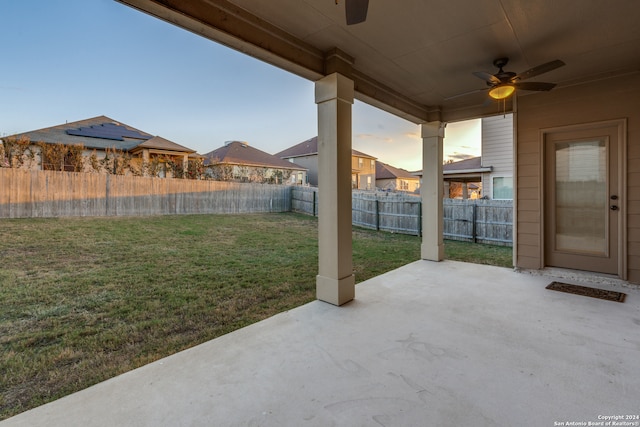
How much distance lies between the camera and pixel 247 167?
16203mm

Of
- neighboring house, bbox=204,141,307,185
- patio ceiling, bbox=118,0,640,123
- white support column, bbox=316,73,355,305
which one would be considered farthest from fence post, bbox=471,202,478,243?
neighboring house, bbox=204,141,307,185

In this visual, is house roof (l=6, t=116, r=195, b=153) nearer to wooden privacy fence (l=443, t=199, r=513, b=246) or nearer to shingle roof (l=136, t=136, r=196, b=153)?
shingle roof (l=136, t=136, r=196, b=153)

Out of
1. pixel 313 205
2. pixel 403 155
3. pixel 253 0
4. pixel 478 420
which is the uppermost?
pixel 403 155

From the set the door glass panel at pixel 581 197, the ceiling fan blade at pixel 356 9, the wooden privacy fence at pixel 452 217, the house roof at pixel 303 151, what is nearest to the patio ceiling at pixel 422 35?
the ceiling fan blade at pixel 356 9

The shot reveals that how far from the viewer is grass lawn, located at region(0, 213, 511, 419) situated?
2064 mm

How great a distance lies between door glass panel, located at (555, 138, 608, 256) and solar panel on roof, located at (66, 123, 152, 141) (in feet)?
50.2

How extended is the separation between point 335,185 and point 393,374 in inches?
69.5

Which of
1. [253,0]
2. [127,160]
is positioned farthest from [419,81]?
[127,160]

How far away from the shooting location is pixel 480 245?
7109mm

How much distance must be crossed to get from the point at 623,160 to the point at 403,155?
11.2m

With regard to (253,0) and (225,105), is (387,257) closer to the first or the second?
(253,0)

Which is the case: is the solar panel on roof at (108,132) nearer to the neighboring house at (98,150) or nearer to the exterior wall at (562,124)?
the neighboring house at (98,150)

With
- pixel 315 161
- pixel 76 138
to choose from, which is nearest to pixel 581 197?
Answer: pixel 76 138

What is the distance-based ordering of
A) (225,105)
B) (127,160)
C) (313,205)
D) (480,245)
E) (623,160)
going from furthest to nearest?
(313,205) → (127,160) → (225,105) → (480,245) → (623,160)
